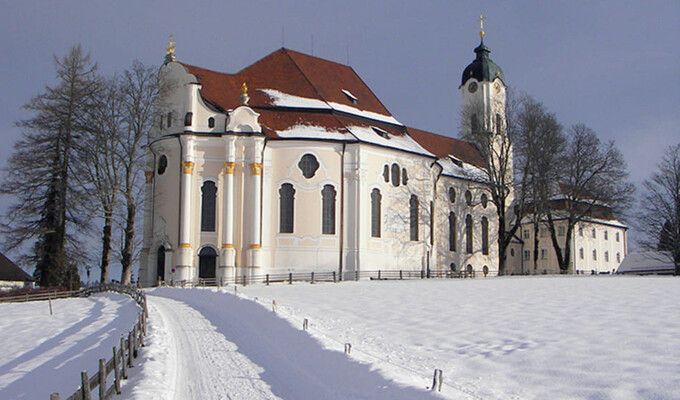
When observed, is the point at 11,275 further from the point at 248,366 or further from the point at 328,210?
the point at 248,366

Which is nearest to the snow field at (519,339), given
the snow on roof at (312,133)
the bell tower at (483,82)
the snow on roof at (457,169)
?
the snow on roof at (312,133)

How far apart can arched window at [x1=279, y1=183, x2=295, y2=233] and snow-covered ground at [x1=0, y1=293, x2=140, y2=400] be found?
12.1 meters

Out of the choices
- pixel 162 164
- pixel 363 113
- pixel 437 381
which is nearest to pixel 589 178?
pixel 363 113

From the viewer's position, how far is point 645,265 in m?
62.4

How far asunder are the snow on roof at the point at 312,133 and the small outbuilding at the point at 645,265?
3195 centimetres

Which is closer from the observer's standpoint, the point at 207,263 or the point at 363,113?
the point at 207,263

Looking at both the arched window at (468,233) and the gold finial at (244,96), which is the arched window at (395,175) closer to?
the gold finial at (244,96)

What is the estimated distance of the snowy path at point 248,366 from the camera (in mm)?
10578

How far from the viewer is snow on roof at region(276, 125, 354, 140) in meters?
41.6

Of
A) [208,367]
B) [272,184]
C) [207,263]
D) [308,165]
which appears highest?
[308,165]

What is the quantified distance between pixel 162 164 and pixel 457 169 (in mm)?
23598

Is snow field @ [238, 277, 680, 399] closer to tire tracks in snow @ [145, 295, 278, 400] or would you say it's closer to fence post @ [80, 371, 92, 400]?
tire tracks in snow @ [145, 295, 278, 400]

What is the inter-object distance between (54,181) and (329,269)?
15619 millimetres

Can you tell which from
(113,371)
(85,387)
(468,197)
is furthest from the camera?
(468,197)
